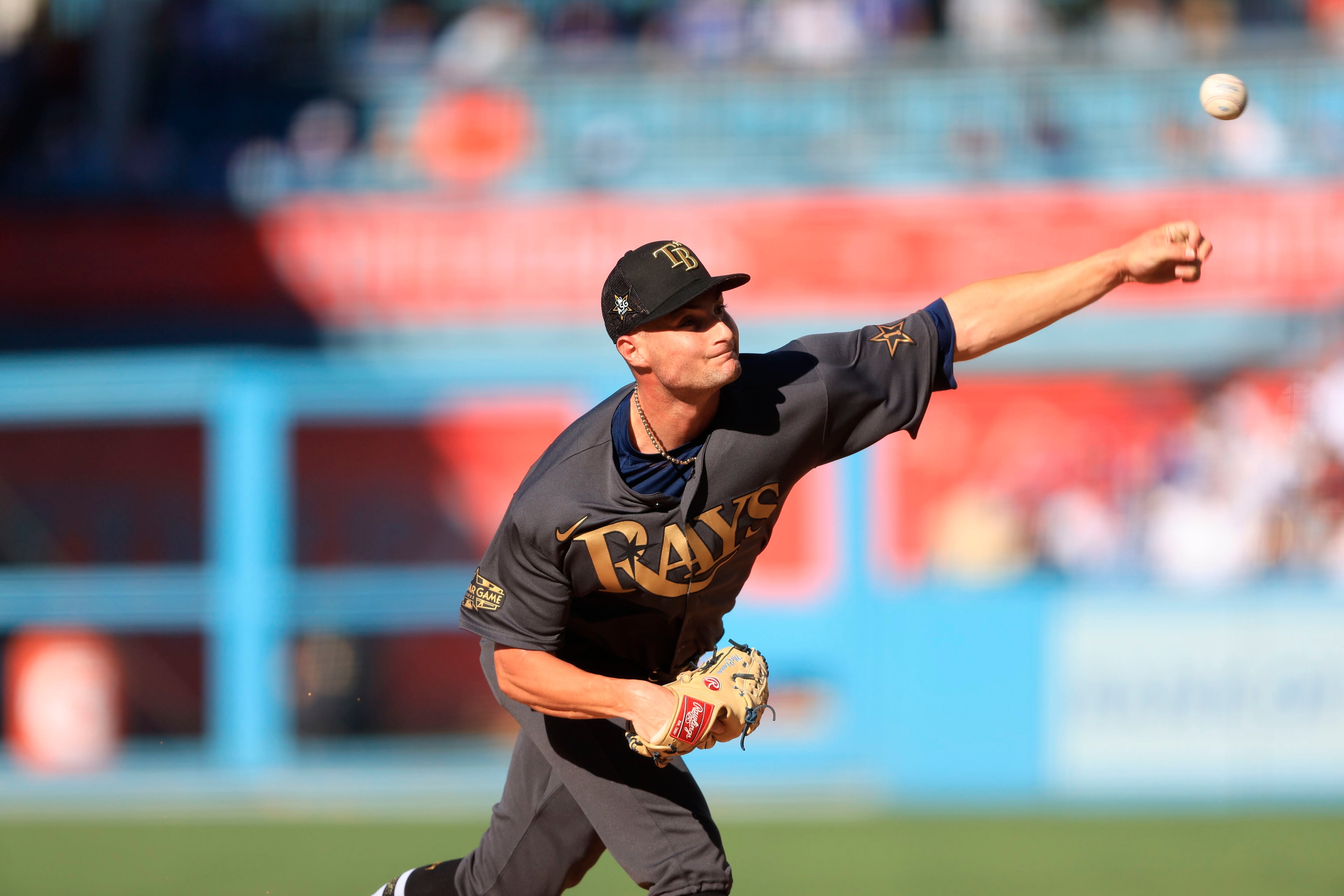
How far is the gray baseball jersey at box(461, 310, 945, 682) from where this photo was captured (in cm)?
404

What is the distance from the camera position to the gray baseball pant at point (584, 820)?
4.20 m

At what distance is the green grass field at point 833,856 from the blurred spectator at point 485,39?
967 cm

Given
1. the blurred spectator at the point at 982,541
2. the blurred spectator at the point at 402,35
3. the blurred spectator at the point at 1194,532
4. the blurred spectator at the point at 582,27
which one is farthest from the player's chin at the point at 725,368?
the blurred spectator at the point at 402,35

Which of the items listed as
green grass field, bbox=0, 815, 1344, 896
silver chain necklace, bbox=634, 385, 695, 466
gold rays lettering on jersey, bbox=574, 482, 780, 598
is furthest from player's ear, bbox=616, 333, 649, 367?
green grass field, bbox=0, 815, 1344, 896

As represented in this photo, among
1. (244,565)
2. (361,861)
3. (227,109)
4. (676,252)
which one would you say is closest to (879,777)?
(361,861)

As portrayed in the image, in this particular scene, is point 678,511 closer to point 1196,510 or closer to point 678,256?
point 678,256

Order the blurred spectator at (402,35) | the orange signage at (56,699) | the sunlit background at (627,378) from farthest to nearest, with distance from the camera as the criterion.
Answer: the blurred spectator at (402,35)
the orange signage at (56,699)
the sunlit background at (627,378)

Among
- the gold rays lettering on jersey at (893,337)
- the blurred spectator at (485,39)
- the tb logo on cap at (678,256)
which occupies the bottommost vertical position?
the gold rays lettering on jersey at (893,337)

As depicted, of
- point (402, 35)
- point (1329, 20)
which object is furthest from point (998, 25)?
point (402, 35)

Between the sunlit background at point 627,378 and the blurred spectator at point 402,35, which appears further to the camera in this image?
the blurred spectator at point 402,35

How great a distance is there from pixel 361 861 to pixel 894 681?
354cm

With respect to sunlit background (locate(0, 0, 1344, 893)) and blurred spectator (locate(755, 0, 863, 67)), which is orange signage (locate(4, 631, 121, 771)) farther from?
blurred spectator (locate(755, 0, 863, 67))

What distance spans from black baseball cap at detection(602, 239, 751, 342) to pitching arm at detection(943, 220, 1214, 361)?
2.50ft

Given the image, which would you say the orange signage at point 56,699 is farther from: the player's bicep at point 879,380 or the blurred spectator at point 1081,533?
the player's bicep at point 879,380
